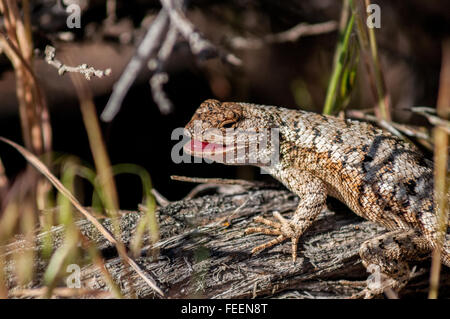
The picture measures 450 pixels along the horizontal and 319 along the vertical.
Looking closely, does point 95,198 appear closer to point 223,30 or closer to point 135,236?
point 135,236

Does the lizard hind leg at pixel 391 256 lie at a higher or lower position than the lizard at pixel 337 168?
lower

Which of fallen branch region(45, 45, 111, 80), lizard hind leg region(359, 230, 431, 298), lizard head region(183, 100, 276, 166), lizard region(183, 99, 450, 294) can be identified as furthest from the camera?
lizard head region(183, 100, 276, 166)

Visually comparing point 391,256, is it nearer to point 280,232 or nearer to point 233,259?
point 280,232

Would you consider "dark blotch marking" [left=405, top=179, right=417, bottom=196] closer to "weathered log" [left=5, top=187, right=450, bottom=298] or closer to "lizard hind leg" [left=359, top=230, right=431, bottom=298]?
"lizard hind leg" [left=359, top=230, right=431, bottom=298]

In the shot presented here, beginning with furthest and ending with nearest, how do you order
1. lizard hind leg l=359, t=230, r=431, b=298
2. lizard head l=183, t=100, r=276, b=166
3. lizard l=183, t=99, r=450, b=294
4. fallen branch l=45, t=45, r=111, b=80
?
lizard head l=183, t=100, r=276, b=166 → lizard l=183, t=99, r=450, b=294 → lizard hind leg l=359, t=230, r=431, b=298 → fallen branch l=45, t=45, r=111, b=80

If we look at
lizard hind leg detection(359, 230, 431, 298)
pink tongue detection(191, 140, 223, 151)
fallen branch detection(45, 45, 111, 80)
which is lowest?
lizard hind leg detection(359, 230, 431, 298)

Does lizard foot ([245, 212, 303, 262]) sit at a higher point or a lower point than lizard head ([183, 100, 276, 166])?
lower

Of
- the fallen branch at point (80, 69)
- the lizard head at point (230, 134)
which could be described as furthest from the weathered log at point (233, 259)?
the fallen branch at point (80, 69)

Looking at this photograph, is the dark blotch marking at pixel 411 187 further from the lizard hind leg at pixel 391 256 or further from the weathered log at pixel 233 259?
the weathered log at pixel 233 259

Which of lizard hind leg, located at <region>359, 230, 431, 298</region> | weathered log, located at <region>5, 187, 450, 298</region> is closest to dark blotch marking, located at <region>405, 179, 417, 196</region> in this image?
lizard hind leg, located at <region>359, 230, 431, 298</region>

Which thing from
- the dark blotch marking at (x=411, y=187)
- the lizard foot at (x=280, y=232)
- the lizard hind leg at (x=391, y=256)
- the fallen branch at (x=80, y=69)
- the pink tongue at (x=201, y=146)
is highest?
the fallen branch at (x=80, y=69)
